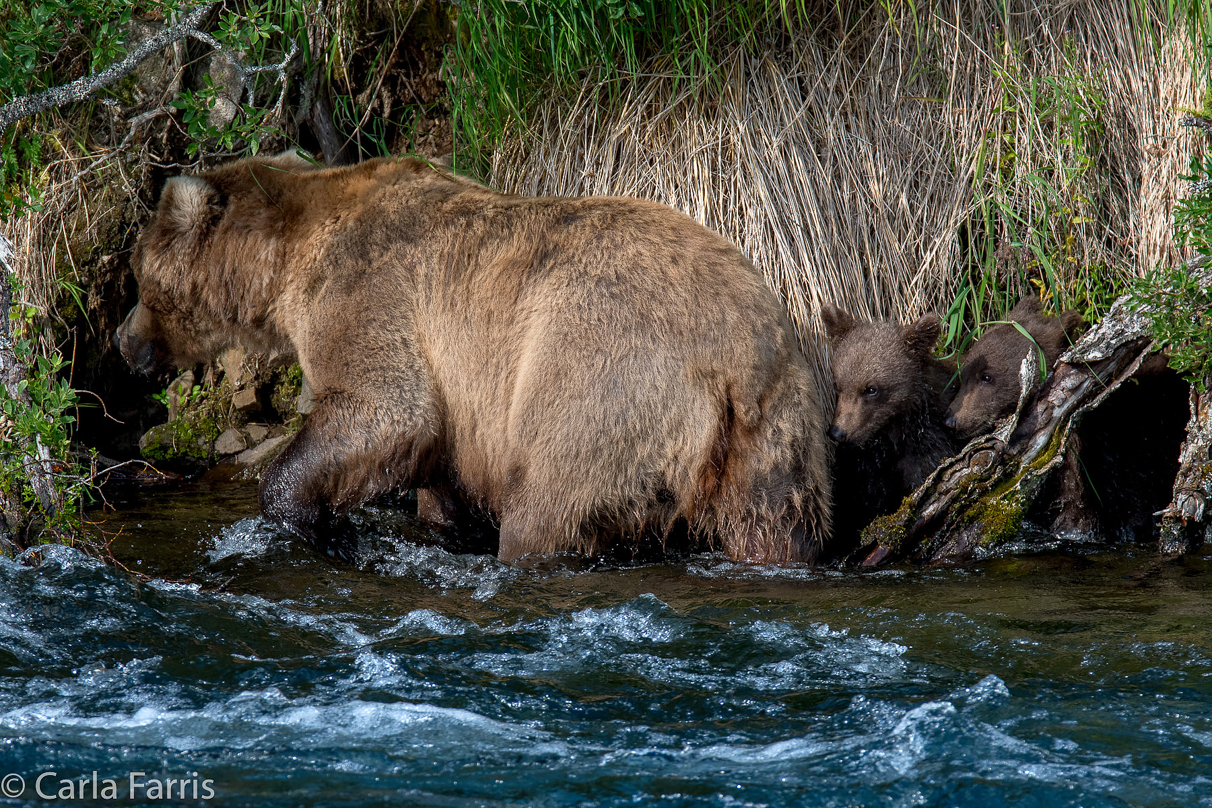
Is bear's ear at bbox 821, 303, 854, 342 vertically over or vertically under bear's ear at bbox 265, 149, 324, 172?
under

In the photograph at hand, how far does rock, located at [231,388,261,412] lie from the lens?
682cm

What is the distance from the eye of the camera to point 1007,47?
17.3 feet

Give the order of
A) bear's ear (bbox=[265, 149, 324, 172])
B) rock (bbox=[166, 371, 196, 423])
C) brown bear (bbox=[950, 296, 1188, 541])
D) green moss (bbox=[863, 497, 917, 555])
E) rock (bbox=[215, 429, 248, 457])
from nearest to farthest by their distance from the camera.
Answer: green moss (bbox=[863, 497, 917, 555]), brown bear (bbox=[950, 296, 1188, 541]), bear's ear (bbox=[265, 149, 324, 172]), rock (bbox=[215, 429, 248, 457]), rock (bbox=[166, 371, 196, 423])

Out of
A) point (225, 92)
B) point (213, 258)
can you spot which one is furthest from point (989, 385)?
point (225, 92)

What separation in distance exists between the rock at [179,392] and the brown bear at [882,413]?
420 centimetres

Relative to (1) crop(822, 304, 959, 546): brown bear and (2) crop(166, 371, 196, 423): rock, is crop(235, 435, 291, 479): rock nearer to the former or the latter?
(2) crop(166, 371, 196, 423): rock

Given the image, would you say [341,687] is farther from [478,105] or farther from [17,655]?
[478,105]

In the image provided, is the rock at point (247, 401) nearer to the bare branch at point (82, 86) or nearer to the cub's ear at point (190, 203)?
the cub's ear at point (190, 203)

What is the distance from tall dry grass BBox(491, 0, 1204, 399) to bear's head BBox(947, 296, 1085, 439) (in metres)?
0.25

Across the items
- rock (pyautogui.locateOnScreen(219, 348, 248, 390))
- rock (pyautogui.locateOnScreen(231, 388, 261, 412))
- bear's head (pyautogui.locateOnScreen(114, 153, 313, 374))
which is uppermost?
bear's head (pyautogui.locateOnScreen(114, 153, 313, 374))

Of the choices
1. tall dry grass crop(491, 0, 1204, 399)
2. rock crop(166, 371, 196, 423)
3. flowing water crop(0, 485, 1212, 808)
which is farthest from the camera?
rock crop(166, 371, 196, 423)

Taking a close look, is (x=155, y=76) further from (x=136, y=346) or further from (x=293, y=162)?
(x=136, y=346)

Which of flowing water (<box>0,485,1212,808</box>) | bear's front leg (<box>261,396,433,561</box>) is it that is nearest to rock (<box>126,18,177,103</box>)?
bear's front leg (<box>261,396,433,561</box>)

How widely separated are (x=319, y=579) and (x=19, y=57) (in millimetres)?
2246
